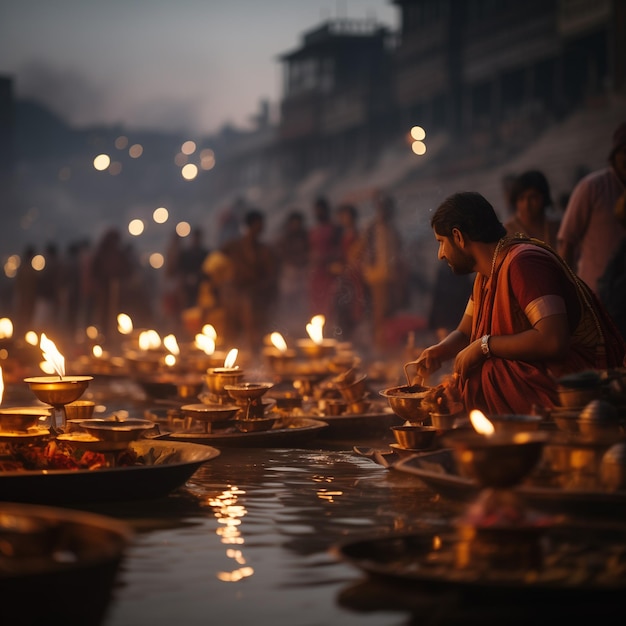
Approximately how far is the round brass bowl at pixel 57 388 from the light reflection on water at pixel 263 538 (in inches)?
21.8

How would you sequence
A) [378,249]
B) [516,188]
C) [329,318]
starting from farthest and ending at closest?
[329,318], [378,249], [516,188]

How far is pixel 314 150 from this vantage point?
44.1 meters

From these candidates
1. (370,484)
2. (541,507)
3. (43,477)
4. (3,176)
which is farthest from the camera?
(3,176)

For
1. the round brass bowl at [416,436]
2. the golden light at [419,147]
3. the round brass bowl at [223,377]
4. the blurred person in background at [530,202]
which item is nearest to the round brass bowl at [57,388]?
the round brass bowl at [223,377]

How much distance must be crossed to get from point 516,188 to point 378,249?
6760 millimetres

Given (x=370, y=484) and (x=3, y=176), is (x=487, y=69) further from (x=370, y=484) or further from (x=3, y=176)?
(x=3, y=176)

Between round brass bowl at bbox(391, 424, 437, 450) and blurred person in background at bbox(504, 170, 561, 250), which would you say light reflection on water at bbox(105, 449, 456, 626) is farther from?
blurred person in background at bbox(504, 170, 561, 250)

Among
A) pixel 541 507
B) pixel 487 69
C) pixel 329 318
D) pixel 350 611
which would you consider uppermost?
pixel 487 69

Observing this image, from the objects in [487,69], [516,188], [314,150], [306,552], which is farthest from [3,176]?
[306,552]

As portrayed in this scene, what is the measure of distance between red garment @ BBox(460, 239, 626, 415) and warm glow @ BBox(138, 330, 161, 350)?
4.94 metres

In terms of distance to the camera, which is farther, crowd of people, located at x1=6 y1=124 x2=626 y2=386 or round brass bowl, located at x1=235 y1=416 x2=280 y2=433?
crowd of people, located at x1=6 y1=124 x2=626 y2=386

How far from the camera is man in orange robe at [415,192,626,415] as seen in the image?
4.67m

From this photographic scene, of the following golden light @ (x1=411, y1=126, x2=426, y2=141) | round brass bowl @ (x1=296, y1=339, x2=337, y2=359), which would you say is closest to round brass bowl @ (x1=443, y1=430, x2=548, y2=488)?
round brass bowl @ (x1=296, y1=339, x2=337, y2=359)

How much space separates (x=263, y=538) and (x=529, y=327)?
185cm
